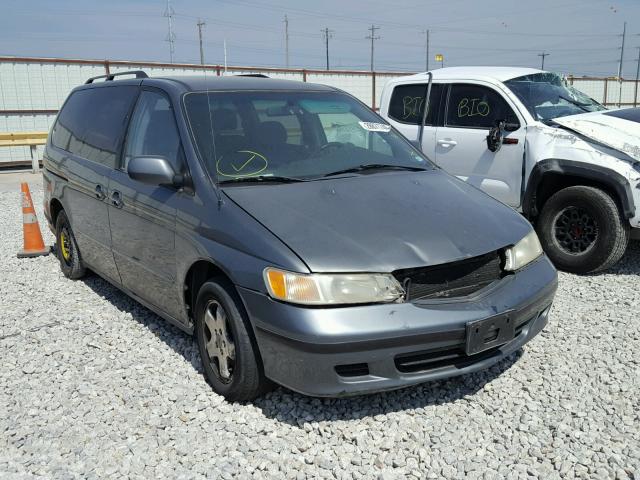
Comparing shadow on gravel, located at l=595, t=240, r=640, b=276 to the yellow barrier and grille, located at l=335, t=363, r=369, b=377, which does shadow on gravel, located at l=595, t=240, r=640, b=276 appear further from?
the yellow barrier

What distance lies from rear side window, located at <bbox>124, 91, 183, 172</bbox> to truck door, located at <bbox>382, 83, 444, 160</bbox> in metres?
3.41

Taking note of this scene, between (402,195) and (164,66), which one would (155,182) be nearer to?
(402,195)

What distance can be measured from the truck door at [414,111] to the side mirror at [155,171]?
375 centimetres

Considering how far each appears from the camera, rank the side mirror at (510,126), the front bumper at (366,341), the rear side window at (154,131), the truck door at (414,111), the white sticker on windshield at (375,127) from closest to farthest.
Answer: the front bumper at (366,341) < the rear side window at (154,131) < the white sticker on windshield at (375,127) < the side mirror at (510,126) < the truck door at (414,111)

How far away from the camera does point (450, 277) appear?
3.06 m

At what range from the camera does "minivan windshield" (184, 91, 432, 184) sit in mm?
3643

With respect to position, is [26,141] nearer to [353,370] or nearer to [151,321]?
[151,321]

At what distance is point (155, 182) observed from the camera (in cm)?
354

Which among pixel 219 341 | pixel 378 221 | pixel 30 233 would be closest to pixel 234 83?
pixel 378 221

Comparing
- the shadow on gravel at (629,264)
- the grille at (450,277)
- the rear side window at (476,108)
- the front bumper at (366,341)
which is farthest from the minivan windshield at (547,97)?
the front bumper at (366,341)

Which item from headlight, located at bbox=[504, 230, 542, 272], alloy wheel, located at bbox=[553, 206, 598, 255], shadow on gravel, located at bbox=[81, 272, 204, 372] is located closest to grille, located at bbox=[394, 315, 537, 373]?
headlight, located at bbox=[504, 230, 542, 272]

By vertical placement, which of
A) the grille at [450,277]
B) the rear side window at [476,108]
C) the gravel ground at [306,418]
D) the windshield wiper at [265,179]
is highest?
the rear side window at [476,108]

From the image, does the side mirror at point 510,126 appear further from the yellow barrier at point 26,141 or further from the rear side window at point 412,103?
the yellow barrier at point 26,141

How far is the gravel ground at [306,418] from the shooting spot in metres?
2.83
